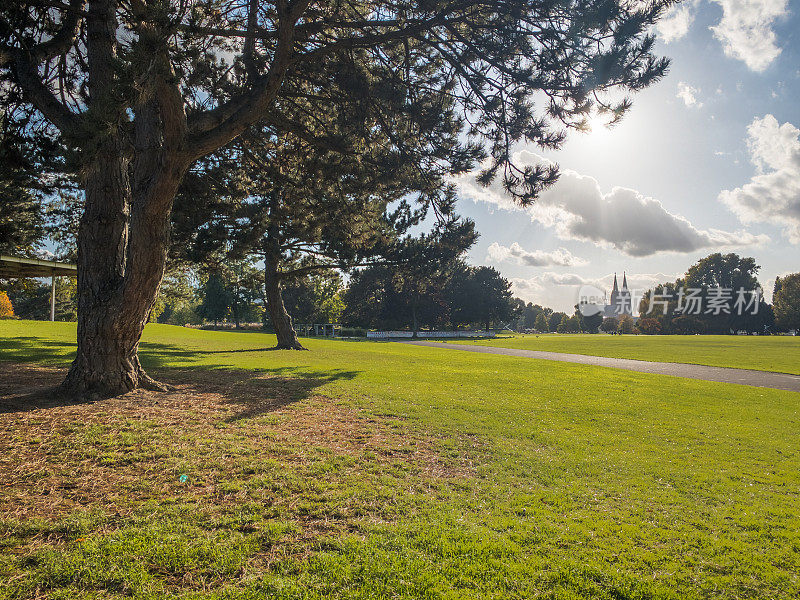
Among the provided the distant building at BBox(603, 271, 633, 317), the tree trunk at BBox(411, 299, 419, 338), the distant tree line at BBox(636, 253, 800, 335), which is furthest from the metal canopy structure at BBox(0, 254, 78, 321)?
the distant building at BBox(603, 271, 633, 317)

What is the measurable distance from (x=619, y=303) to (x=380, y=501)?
163 meters

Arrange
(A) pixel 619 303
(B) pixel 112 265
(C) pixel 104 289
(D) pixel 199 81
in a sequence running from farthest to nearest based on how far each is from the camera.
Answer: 1. (A) pixel 619 303
2. (D) pixel 199 81
3. (B) pixel 112 265
4. (C) pixel 104 289

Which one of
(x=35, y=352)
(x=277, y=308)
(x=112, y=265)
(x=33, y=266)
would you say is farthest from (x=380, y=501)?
(x=277, y=308)

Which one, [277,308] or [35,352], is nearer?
[35,352]

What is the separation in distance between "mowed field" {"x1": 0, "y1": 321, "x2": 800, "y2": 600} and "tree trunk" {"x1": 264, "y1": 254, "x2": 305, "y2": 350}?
1482 centimetres

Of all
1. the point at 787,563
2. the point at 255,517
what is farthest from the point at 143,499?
the point at 787,563

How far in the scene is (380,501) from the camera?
416 cm

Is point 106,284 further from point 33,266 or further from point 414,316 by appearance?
point 414,316

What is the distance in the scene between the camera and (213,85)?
1006cm

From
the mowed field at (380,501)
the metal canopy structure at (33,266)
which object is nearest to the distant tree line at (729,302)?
the mowed field at (380,501)

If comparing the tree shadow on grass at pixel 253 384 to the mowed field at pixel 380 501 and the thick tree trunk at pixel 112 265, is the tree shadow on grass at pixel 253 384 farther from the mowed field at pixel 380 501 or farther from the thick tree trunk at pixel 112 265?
the thick tree trunk at pixel 112 265

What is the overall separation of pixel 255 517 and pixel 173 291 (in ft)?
148

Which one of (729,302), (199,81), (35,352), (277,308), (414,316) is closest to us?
(199,81)

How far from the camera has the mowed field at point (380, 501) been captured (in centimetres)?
294
